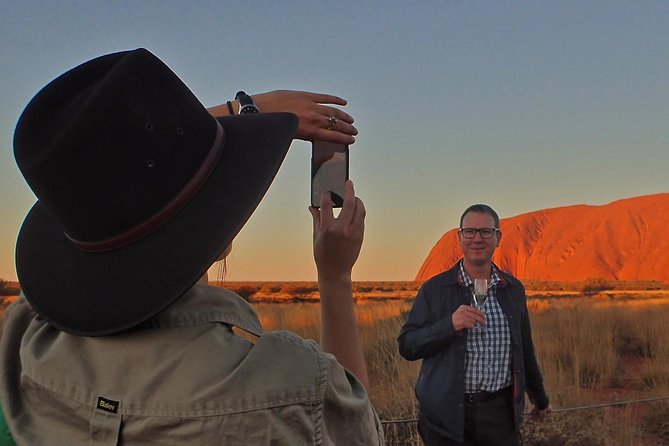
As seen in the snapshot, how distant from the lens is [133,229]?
97cm

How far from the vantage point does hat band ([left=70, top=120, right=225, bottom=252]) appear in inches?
38.0

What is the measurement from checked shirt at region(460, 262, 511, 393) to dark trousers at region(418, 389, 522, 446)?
9 centimetres

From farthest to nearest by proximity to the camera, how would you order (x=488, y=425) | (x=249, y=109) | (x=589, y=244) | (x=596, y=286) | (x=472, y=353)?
(x=589, y=244), (x=596, y=286), (x=472, y=353), (x=488, y=425), (x=249, y=109)

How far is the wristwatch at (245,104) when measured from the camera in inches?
49.1

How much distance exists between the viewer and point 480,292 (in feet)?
14.0

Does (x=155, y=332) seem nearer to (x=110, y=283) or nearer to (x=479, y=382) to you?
(x=110, y=283)

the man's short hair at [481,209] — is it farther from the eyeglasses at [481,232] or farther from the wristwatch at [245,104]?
the wristwatch at [245,104]

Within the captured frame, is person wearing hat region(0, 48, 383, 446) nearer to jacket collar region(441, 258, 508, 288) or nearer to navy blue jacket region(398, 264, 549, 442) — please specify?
navy blue jacket region(398, 264, 549, 442)

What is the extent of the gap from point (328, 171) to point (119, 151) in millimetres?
440

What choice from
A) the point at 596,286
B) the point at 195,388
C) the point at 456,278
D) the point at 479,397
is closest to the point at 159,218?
the point at 195,388

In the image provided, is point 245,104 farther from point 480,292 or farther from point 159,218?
point 480,292

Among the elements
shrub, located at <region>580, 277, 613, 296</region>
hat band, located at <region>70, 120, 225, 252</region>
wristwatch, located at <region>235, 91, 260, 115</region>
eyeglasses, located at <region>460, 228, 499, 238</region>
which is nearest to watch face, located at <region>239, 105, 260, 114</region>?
wristwatch, located at <region>235, 91, 260, 115</region>

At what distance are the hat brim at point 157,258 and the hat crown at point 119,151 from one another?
0.04m

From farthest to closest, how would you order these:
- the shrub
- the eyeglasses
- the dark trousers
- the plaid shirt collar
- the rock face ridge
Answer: the rock face ridge → the shrub → the eyeglasses → the plaid shirt collar → the dark trousers
